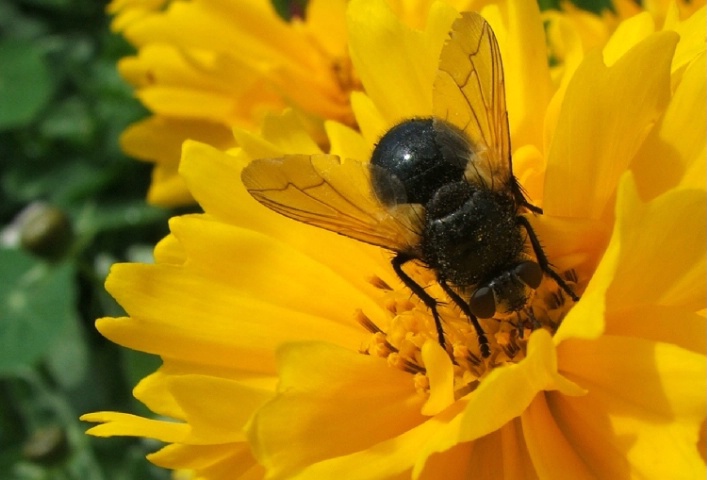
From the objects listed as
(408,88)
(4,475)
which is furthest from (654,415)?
(4,475)

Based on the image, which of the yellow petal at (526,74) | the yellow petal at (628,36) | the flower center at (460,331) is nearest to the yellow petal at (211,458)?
the flower center at (460,331)

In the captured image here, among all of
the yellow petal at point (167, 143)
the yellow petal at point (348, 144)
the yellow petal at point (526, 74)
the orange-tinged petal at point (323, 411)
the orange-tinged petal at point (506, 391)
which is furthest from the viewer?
the yellow petal at point (167, 143)

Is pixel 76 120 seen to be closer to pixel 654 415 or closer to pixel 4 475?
pixel 4 475

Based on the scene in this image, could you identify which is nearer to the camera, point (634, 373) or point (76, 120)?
point (634, 373)

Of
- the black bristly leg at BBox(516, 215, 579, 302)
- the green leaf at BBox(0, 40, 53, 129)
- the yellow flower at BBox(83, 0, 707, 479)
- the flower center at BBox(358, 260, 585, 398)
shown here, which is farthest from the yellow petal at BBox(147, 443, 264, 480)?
the green leaf at BBox(0, 40, 53, 129)

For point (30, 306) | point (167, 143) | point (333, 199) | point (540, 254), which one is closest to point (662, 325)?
point (540, 254)

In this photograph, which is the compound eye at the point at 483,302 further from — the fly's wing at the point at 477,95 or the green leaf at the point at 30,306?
the green leaf at the point at 30,306

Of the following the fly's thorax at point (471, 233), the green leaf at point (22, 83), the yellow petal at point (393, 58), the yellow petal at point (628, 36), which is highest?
the green leaf at point (22, 83)
